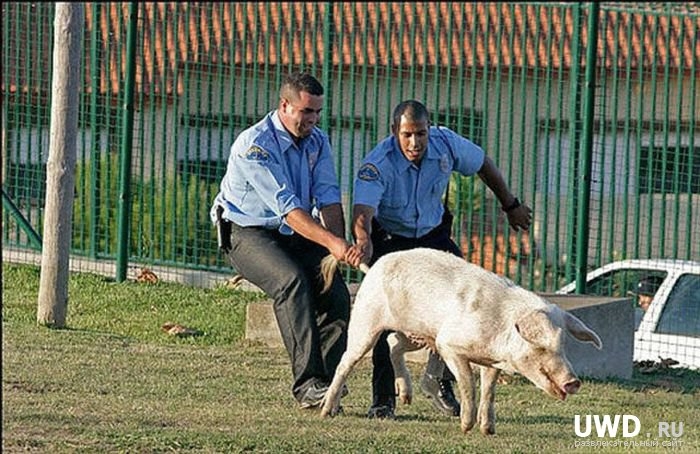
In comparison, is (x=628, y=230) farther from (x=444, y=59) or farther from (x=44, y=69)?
(x=44, y=69)

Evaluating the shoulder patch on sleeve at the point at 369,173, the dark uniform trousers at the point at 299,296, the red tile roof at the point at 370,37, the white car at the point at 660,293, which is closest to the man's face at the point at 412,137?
the shoulder patch on sleeve at the point at 369,173

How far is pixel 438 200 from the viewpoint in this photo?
880cm

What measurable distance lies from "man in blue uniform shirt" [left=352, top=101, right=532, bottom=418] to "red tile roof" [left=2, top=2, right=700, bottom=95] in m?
4.18

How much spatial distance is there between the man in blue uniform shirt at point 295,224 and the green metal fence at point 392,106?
4.56 meters

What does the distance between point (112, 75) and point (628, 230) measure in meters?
4.88

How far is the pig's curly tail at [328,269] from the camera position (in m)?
8.09

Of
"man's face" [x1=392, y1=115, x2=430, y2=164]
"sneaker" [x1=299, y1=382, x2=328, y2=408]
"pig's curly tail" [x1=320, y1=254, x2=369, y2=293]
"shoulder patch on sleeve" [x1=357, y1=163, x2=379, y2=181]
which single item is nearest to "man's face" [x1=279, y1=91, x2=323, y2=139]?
"shoulder patch on sleeve" [x1=357, y1=163, x2=379, y2=181]

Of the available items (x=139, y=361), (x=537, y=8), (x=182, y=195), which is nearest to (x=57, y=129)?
(x=139, y=361)

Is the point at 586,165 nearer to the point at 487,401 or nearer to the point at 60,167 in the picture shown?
the point at 60,167

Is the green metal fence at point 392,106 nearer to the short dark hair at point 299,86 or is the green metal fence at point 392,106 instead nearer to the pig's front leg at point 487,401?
the short dark hair at point 299,86

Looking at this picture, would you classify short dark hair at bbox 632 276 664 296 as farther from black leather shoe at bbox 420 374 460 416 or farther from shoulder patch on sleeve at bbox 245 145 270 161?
shoulder patch on sleeve at bbox 245 145 270 161

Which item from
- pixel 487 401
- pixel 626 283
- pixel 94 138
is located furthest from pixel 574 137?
pixel 487 401

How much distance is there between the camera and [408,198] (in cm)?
862

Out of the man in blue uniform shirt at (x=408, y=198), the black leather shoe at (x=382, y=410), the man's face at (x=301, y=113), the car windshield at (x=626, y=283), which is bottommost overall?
the black leather shoe at (x=382, y=410)
